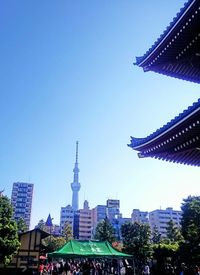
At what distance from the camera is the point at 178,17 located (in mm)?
9922

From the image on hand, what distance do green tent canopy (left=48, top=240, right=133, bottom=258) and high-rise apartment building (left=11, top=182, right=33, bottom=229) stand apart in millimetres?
157020

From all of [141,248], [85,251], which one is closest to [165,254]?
[141,248]

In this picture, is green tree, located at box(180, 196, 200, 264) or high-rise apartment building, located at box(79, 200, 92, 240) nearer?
green tree, located at box(180, 196, 200, 264)

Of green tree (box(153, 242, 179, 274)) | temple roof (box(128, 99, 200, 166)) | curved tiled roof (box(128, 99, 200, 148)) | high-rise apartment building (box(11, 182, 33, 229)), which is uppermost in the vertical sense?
high-rise apartment building (box(11, 182, 33, 229))

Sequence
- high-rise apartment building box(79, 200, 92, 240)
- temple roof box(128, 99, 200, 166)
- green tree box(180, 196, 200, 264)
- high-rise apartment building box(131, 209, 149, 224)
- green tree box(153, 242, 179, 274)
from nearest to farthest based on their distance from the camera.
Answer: temple roof box(128, 99, 200, 166), green tree box(180, 196, 200, 264), green tree box(153, 242, 179, 274), high-rise apartment building box(79, 200, 92, 240), high-rise apartment building box(131, 209, 149, 224)

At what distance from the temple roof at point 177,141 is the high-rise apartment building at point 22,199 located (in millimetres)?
170130

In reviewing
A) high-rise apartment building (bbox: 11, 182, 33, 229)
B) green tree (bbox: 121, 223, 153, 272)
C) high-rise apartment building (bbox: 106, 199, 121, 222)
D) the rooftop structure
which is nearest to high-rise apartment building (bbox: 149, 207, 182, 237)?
high-rise apartment building (bbox: 106, 199, 121, 222)

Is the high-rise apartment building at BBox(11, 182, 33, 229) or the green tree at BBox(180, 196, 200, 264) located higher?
the high-rise apartment building at BBox(11, 182, 33, 229)

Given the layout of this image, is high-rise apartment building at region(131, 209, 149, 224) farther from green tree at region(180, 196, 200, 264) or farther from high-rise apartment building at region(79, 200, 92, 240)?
green tree at region(180, 196, 200, 264)

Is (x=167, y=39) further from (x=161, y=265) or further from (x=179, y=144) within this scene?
(x=161, y=265)

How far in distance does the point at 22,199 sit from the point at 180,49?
174m

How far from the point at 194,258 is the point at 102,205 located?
442 ft

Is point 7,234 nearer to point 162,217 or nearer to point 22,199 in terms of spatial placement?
point 162,217

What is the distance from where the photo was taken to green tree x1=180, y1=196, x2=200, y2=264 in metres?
32.3
